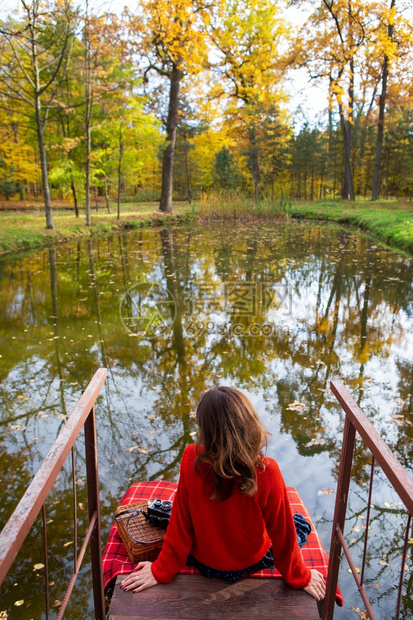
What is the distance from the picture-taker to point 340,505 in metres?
1.84

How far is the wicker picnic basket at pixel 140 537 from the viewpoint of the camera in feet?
7.30

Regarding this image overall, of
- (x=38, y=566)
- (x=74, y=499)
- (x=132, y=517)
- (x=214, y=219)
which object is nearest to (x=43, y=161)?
(x=214, y=219)

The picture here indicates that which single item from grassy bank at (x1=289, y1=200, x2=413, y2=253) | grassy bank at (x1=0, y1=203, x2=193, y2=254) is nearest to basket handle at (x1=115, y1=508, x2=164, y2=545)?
grassy bank at (x1=289, y1=200, x2=413, y2=253)

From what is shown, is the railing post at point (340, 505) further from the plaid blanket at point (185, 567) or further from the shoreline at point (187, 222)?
the shoreline at point (187, 222)

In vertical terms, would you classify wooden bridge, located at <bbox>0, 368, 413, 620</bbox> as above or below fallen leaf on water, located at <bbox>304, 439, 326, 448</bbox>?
above

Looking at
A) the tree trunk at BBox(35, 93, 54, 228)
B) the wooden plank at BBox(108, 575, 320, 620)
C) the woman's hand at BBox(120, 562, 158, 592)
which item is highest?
the tree trunk at BBox(35, 93, 54, 228)

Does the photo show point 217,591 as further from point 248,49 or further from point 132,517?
point 248,49

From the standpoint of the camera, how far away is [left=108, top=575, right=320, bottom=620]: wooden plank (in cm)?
178

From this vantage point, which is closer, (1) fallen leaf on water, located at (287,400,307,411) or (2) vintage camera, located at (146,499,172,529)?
(2) vintage camera, located at (146,499,172,529)

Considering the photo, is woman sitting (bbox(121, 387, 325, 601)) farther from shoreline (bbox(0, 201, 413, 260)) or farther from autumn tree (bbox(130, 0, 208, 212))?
shoreline (bbox(0, 201, 413, 260))

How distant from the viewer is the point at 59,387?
489 centimetres

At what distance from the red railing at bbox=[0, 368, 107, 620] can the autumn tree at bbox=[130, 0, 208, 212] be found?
9283mm

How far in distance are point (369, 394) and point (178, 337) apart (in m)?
2.70

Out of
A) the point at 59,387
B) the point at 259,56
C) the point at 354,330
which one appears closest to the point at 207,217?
the point at 259,56
